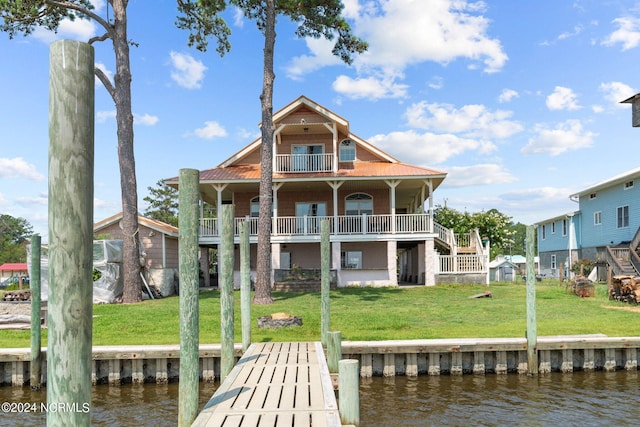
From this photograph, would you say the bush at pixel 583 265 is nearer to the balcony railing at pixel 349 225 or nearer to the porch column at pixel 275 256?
the balcony railing at pixel 349 225

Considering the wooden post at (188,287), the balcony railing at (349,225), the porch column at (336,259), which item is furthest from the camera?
the balcony railing at (349,225)

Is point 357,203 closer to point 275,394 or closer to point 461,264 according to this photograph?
point 461,264

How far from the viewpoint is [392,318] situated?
1404 centimetres

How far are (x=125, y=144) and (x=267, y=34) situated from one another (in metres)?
7.44

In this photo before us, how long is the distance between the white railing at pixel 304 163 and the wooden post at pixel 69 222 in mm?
24759

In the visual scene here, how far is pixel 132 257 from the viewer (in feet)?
66.5

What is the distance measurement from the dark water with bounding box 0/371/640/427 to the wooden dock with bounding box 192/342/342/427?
1.33 m

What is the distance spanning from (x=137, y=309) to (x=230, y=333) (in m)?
10.2

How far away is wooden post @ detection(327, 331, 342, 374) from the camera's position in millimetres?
8453

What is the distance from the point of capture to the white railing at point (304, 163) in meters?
26.9

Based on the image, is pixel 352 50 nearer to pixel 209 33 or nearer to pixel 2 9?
pixel 209 33

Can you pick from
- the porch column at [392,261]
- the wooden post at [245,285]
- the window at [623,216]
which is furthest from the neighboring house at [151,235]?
the window at [623,216]

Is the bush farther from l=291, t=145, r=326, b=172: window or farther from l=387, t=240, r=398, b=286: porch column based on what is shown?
l=291, t=145, r=326, b=172: window

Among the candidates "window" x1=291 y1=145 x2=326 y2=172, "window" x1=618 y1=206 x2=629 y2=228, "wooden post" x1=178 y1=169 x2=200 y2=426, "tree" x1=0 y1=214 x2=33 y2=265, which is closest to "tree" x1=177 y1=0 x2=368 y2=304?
Answer: "window" x1=291 y1=145 x2=326 y2=172
